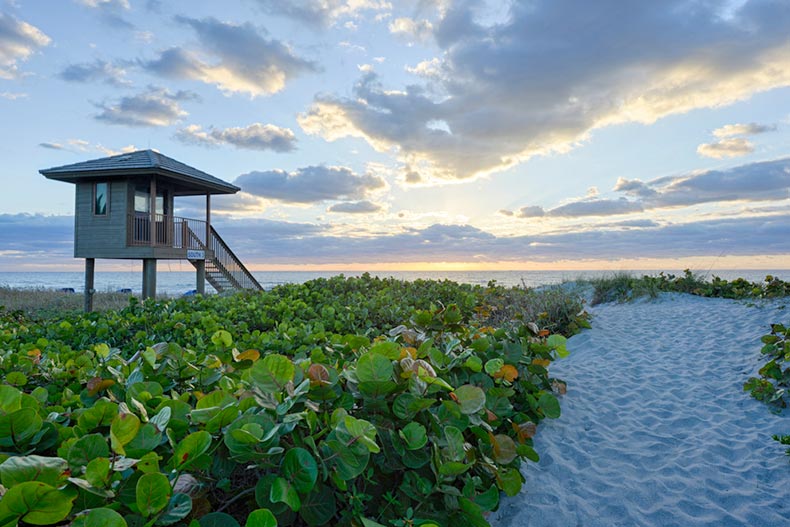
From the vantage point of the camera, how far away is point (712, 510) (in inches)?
113

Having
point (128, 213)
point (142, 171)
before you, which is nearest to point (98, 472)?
point (142, 171)

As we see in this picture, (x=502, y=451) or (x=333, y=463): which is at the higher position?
(x=333, y=463)

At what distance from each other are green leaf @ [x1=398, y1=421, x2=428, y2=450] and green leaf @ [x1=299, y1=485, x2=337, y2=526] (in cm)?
29

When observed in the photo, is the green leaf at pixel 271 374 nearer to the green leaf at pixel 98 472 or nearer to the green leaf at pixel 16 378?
the green leaf at pixel 98 472

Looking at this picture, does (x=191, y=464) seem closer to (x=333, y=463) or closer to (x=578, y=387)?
(x=333, y=463)

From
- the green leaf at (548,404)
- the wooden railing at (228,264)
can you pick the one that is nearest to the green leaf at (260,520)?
the green leaf at (548,404)

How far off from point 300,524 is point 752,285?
11.9 metres

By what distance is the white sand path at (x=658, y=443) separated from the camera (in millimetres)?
2783

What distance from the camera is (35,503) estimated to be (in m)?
0.86

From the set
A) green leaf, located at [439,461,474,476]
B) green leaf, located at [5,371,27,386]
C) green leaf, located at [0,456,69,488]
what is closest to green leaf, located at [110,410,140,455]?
green leaf, located at [0,456,69,488]

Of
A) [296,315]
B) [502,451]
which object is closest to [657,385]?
[502,451]

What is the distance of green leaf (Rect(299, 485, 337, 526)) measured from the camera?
4.12ft

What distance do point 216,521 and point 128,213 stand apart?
17932 millimetres

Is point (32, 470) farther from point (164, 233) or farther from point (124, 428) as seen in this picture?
point (164, 233)
